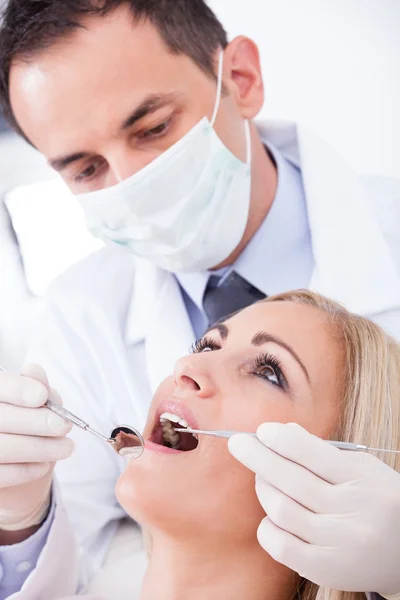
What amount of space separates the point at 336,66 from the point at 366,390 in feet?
2.48

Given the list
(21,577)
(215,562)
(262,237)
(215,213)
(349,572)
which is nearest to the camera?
(349,572)

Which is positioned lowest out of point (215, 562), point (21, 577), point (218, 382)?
point (21, 577)

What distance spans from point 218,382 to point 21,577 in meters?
0.57

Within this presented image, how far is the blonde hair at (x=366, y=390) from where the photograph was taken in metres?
1.12

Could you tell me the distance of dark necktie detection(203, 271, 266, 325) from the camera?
5.13 ft

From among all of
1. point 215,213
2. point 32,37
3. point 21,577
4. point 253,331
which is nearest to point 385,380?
point 253,331

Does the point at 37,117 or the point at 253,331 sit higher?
the point at 37,117

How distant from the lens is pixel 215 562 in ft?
3.58

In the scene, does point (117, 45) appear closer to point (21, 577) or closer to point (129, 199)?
point (129, 199)

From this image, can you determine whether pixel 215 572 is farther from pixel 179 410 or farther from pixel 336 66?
pixel 336 66

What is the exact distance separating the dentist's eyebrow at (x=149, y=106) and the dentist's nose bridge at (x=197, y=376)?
1.69ft

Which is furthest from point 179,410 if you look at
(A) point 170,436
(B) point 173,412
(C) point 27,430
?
(C) point 27,430

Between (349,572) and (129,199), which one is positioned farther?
(129,199)

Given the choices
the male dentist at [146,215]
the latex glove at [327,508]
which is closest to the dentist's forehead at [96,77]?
the male dentist at [146,215]
